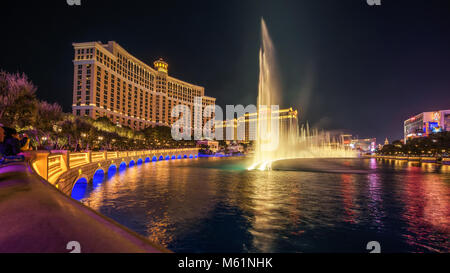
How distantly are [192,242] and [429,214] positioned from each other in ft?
36.1

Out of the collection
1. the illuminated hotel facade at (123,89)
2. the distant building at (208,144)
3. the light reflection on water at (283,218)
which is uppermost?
the illuminated hotel facade at (123,89)

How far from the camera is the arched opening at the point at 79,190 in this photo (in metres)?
14.8

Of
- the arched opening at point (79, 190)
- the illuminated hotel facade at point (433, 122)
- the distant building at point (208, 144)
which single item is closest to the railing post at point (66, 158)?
the arched opening at point (79, 190)

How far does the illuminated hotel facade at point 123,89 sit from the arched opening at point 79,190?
335 feet

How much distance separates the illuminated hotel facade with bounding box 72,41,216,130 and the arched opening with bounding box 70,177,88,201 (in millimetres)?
102112

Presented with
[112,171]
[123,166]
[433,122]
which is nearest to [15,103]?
[112,171]

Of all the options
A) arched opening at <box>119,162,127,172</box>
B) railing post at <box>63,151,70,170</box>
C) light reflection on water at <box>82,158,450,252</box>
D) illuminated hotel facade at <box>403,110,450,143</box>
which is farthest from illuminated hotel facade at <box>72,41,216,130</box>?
illuminated hotel facade at <box>403,110,450,143</box>

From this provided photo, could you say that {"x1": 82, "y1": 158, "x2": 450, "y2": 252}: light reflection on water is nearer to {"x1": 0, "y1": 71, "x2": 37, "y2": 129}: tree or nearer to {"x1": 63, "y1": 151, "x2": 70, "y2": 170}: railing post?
{"x1": 63, "y1": 151, "x2": 70, "y2": 170}: railing post

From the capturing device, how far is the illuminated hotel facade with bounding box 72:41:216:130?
4338 inches

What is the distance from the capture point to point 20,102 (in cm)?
1939

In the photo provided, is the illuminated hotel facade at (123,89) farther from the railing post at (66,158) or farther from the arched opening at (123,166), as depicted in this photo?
the railing post at (66,158)

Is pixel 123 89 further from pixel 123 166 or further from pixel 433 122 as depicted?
pixel 433 122
